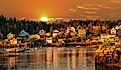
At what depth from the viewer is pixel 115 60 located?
8838 centimetres

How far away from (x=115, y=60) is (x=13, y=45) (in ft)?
353

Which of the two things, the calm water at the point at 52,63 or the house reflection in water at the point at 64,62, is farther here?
the house reflection in water at the point at 64,62

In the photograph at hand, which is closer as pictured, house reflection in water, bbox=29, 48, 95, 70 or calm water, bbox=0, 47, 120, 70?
calm water, bbox=0, 47, 120, 70

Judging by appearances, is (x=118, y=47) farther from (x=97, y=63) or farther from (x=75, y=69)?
(x=75, y=69)

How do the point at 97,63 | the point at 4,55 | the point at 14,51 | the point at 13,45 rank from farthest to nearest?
the point at 13,45
the point at 14,51
the point at 4,55
the point at 97,63

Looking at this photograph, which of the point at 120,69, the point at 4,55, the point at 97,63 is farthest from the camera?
the point at 4,55

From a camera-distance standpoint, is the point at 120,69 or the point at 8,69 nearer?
the point at 120,69

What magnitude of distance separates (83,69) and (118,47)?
490 inches

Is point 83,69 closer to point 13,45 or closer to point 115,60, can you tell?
point 115,60

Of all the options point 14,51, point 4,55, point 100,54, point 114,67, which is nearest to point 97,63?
point 100,54

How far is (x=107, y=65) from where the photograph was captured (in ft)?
287

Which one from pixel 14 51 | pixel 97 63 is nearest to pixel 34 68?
pixel 97 63

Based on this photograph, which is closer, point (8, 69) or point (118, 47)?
point (8, 69)

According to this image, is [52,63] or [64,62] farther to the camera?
[64,62]
